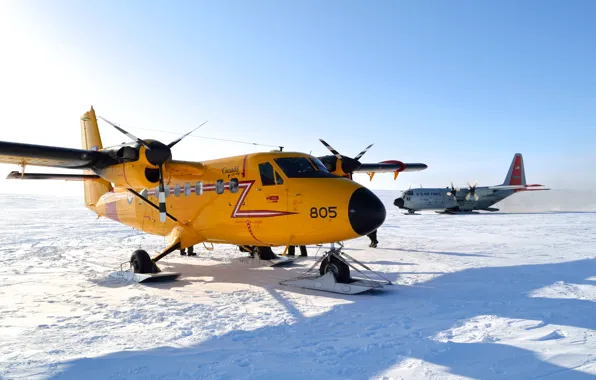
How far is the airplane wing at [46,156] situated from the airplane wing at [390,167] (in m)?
8.77

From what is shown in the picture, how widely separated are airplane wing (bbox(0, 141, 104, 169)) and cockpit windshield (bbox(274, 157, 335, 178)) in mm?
4513

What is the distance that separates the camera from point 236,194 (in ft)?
30.9

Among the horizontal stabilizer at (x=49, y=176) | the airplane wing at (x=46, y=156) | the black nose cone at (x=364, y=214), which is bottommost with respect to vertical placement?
the black nose cone at (x=364, y=214)

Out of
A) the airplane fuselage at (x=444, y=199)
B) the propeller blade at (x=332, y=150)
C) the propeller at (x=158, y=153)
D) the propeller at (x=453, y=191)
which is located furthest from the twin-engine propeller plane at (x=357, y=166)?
the propeller at (x=453, y=191)

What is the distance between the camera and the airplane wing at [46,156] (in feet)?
28.5

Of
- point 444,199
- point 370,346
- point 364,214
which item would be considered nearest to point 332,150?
point 364,214

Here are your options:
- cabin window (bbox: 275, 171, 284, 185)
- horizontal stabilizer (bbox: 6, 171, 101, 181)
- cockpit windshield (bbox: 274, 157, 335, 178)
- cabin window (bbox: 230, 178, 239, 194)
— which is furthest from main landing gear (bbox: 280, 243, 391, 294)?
horizontal stabilizer (bbox: 6, 171, 101, 181)

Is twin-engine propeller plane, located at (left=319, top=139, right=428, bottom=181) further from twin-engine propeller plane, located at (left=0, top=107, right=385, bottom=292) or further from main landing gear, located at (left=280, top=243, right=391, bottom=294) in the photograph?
main landing gear, located at (left=280, top=243, right=391, bottom=294)

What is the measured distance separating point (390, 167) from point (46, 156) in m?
11.4

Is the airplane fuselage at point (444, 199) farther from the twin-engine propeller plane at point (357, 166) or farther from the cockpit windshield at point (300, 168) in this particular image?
the cockpit windshield at point (300, 168)

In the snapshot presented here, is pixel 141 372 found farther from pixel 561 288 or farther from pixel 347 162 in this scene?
pixel 347 162

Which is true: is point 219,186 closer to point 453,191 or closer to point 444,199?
point 444,199

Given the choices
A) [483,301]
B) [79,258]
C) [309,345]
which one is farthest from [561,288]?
[79,258]

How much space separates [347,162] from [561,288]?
5853 millimetres
